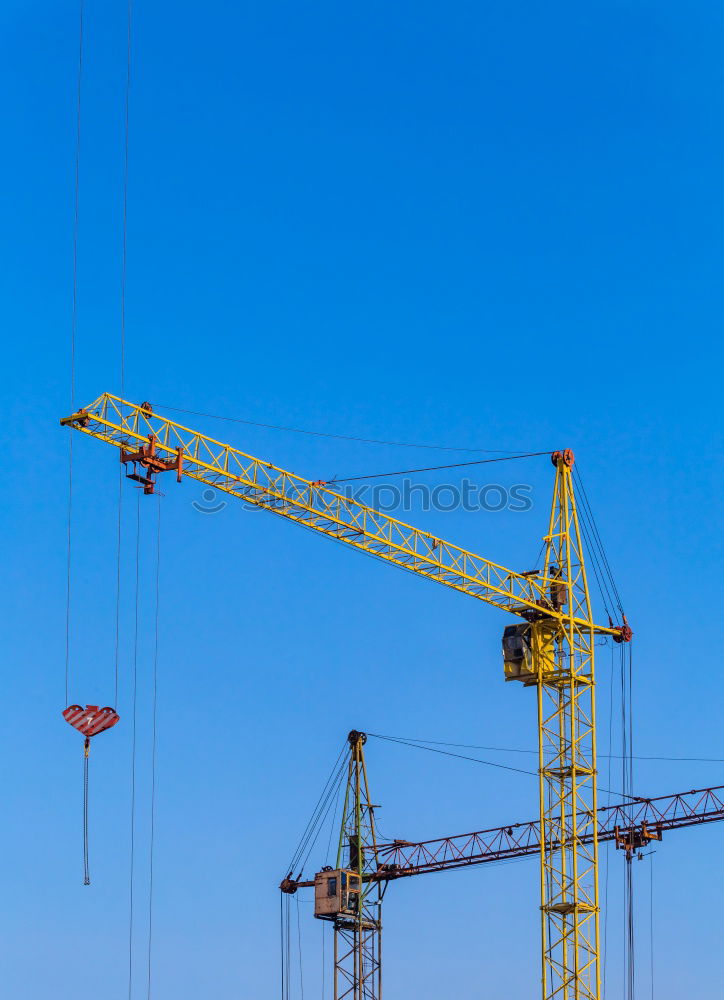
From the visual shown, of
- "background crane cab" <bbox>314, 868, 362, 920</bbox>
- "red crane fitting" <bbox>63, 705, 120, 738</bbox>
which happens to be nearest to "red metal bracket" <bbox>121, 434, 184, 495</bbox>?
"red crane fitting" <bbox>63, 705, 120, 738</bbox>

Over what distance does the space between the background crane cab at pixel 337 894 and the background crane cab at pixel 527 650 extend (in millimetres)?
29600

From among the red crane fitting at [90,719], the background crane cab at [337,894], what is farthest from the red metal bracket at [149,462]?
the background crane cab at [337,894]

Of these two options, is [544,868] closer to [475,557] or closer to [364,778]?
[475,557]

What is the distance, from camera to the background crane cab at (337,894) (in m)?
124

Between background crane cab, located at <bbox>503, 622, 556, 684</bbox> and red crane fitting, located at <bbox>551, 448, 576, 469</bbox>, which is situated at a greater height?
red crane fitting, located at <bbox>551, 448, 576, 469</bbox>

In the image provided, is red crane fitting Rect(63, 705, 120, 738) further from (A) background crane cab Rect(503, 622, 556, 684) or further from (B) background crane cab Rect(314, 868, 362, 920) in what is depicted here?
(B) background crane cab Rect(314, 868, 362, 920)

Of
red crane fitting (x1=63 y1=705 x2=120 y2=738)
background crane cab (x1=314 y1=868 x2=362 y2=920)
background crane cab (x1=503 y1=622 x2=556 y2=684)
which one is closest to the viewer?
red crane fitting (x1=63 y1=705 x2=120 y2=738)

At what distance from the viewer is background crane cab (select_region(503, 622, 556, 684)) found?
335ft

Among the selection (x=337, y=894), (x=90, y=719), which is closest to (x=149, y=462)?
(x=90, y=719)

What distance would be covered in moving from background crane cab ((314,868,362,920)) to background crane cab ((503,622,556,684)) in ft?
97.1

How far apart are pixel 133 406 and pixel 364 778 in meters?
49.2

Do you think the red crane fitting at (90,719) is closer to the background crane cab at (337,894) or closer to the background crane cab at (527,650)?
the background crane cab at (527,650)

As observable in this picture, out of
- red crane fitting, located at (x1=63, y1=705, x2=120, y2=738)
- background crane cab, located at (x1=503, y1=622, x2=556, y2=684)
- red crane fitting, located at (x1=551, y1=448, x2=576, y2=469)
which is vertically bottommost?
red crane fitting, located at (x1=63, y1=705, x2=120, y2=738)

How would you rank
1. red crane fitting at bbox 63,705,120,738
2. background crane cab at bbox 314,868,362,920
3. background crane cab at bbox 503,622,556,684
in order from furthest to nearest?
background crane cab at bbox 314,868,362,920 → background crane cab at bbox 503,622,556,684 → red crane fitting at bbox 63,705,120,738
